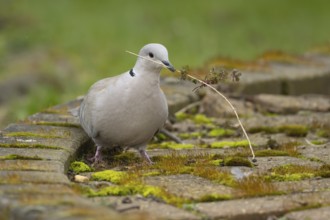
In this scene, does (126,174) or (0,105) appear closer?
(126,174)

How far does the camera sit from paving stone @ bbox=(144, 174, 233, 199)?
4.07 m

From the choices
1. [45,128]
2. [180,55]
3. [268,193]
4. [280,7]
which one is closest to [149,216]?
[268,193]

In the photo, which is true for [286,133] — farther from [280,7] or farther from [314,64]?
[280,7]

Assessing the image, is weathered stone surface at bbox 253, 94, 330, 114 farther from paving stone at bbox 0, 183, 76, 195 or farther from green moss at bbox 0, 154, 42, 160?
paving stone at bbox 0, 183, 76, 195

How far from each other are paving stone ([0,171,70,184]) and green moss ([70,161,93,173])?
578mm

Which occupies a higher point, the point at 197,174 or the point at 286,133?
the point at 286,133

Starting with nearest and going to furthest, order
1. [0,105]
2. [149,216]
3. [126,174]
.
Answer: [149,216]
[126,174]
[0,105]

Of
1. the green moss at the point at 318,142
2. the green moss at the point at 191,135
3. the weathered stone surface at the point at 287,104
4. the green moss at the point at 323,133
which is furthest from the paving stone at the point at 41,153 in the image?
the weathered stone surface at the point at 287,104

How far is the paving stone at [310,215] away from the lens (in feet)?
12.2

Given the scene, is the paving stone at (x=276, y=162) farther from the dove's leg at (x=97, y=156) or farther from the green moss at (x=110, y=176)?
the dove's leg at (x=97, y=156)

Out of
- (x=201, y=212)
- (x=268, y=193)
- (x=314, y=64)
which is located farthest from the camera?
(x=314, y=64)

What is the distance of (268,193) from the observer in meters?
4.04

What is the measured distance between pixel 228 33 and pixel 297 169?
8.82 meters

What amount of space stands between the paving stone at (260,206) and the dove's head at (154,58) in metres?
1.19
